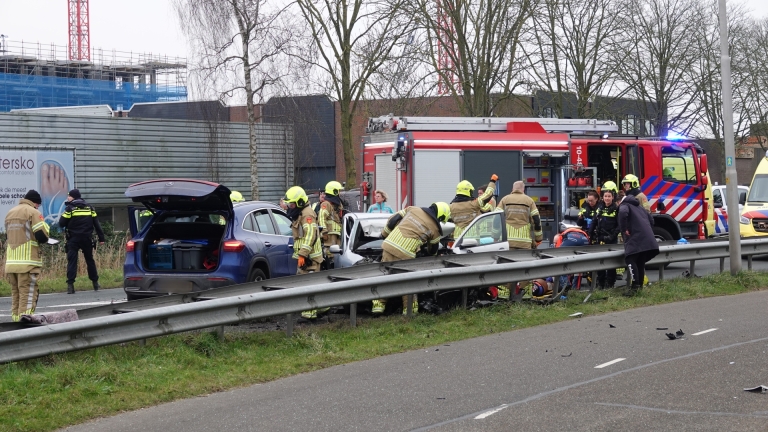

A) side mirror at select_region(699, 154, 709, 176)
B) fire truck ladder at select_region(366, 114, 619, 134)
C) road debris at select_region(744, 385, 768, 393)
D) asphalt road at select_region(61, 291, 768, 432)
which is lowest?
asphalt road at select_region(61, 291, 768, 432)

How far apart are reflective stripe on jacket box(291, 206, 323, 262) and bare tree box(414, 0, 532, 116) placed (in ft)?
52.8

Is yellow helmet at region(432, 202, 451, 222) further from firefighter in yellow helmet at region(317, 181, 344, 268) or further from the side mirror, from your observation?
the side mirror

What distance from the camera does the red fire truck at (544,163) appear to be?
58.9 feet

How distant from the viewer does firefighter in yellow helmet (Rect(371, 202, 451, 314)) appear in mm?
11688

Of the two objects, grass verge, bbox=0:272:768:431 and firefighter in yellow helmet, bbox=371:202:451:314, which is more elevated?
firefighter in yellow helmet, bbox=371:202:451:314

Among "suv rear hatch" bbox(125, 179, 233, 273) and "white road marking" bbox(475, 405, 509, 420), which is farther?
"suv rear hatch" bbox(125, 179, 233, 273)

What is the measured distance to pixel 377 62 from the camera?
2839 cm

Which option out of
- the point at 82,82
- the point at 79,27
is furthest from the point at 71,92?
the point at 79,27

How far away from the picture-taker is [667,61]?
38031 mm

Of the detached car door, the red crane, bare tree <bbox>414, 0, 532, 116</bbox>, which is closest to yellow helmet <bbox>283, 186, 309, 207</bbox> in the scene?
the detached car door

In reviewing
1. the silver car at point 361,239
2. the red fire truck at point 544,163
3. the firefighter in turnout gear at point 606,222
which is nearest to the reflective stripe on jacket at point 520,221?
the silver car at point 361,239

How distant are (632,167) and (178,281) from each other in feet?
34.4

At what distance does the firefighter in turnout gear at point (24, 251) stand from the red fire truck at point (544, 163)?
8.15 metres

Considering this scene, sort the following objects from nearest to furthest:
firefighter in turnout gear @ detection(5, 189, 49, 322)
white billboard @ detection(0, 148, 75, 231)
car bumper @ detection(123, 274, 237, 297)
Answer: firefighter in turnout gear @ detection(5, 189, 49, 322), car bumper @ detection(123, 274, 237, 297), white billboard @ detection(0, 148, 75, 231)
